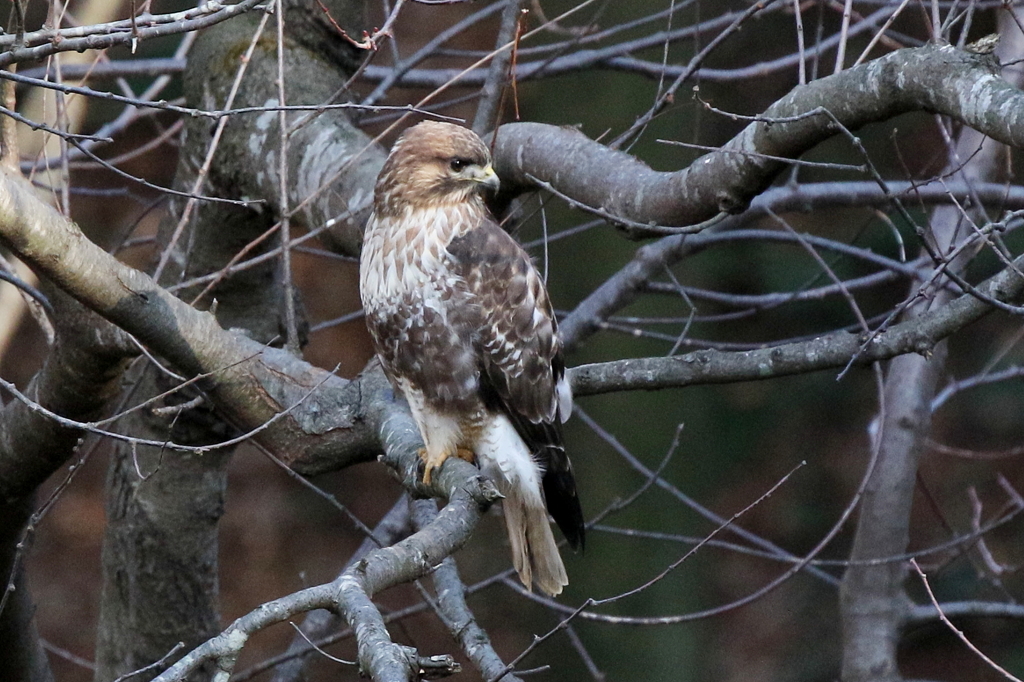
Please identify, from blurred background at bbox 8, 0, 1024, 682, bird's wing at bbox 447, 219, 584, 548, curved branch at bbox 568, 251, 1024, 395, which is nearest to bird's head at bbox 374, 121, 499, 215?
bird's wing at bbox 447, 219, 584, 548

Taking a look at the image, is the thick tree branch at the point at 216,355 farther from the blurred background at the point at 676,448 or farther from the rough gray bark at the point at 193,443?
the blurred background at the point at 676,448

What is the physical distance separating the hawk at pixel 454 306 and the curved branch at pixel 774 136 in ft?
0.84

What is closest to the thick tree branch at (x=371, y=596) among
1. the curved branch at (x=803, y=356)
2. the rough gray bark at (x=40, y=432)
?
the curved branch at (x=803, y=356)

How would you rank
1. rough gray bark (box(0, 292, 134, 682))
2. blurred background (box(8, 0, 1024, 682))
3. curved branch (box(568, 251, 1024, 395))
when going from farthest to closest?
blurred background (box(8, 0, 1024, 682)) → rough gray bark (box(0, 292, 134, 682)) → curved branch (box(568, 251, 1024, 395))

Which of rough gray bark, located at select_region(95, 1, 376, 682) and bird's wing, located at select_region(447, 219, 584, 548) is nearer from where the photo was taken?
A: bird's wing, located at select_region(447, 219, 584, 548)

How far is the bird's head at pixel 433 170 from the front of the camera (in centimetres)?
308

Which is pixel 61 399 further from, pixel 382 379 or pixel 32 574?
pixel 32 574

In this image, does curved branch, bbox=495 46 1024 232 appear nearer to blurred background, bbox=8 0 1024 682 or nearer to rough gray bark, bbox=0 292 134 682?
rough gray bark, bbox=0 292 134 682

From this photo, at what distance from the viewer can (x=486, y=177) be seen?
3.05 meters

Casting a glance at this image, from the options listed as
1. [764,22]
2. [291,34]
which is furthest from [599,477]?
[764,22]

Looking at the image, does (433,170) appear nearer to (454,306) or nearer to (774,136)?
(454,306)

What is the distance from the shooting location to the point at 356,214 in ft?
11.0

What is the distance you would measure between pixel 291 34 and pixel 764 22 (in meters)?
4.45

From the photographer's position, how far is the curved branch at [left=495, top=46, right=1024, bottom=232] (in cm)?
177
